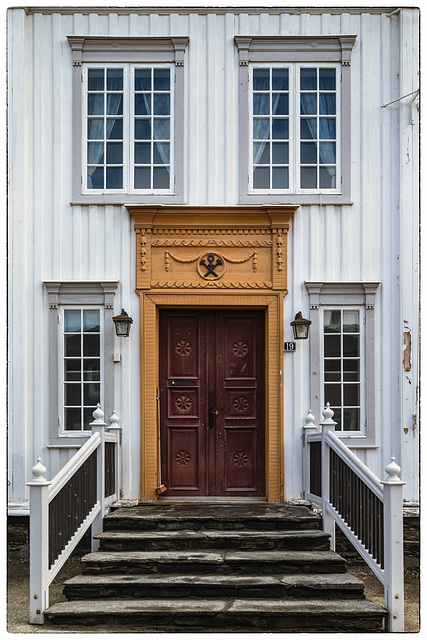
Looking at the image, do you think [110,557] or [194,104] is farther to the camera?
[194,104]

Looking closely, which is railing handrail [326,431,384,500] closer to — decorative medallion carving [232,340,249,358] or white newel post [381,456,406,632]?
white newel post [381,456,406,632]

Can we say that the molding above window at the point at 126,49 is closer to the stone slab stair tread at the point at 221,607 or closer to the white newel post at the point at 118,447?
the white newel post at the point at 118,447

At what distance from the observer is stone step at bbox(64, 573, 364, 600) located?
781 centimetres

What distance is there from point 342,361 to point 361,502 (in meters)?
2.76

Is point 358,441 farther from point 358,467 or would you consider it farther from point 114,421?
point 114,421

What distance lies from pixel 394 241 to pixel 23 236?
4802 mm

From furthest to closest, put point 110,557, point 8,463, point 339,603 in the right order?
point 8,463
point 110,557
point 339,603

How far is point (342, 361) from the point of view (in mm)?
10477

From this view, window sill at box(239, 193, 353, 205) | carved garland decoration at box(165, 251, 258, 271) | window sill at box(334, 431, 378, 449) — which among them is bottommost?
window sill at box(334, 431, 378, 449)

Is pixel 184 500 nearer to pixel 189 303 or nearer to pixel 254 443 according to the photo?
pixel 254 443

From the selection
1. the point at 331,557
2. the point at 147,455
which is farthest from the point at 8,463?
the point at 331,557

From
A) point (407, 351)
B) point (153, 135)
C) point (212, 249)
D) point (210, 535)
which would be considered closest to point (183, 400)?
point (212, 249)

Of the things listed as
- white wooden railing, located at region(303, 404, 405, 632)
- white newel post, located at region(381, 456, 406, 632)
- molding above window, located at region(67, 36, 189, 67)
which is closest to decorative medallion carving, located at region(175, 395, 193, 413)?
white wooden railing, located at region(303, 404, 405, 632)

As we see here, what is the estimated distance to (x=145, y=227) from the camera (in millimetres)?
10344
